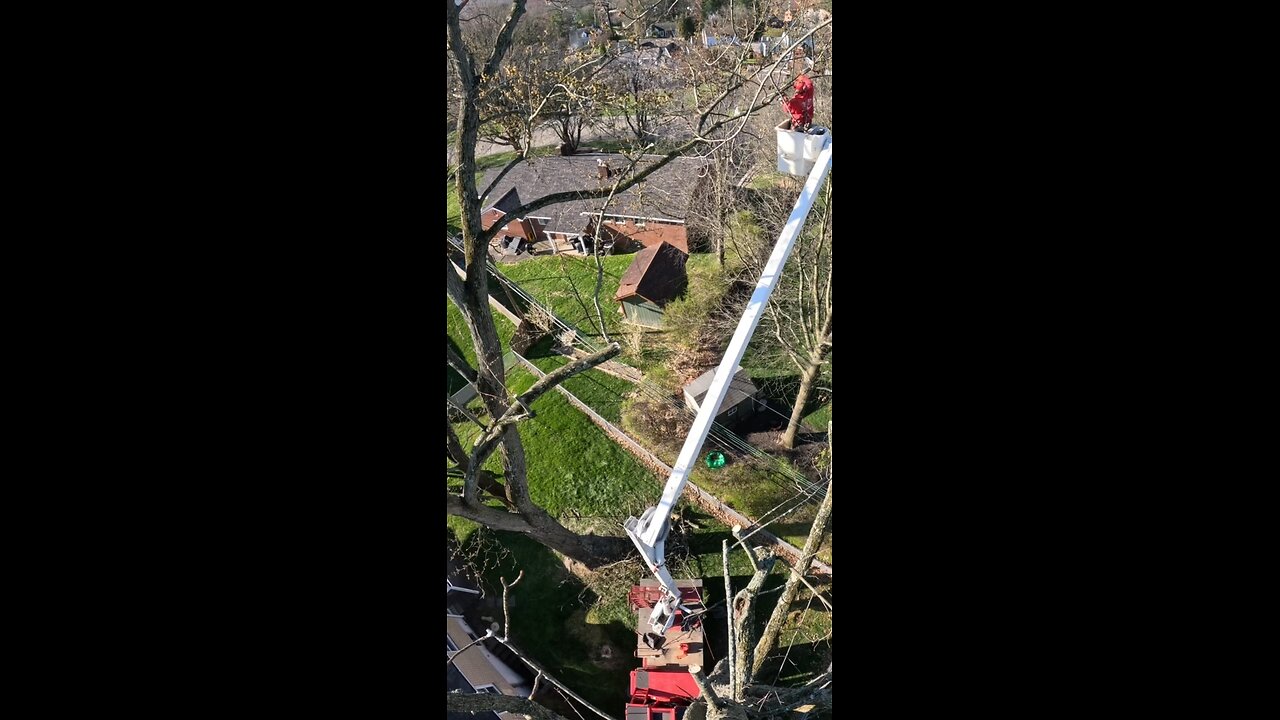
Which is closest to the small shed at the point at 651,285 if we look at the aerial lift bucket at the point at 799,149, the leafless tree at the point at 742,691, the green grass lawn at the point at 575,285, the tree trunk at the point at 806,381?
the green grass lawn at the point at 575,285

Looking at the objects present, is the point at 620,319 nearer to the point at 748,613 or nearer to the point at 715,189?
the point at 715,189

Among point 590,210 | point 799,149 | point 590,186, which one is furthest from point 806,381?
point 590,210

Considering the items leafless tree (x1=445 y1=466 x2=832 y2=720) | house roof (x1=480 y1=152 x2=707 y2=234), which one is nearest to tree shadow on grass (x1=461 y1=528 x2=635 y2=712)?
leafless tree (x1=445 y1=466 x2=832 y2=720)

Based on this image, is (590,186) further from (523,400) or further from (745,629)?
(745,629)

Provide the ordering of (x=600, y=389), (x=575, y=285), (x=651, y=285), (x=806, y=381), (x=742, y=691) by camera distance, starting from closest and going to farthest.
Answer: (x=742, y=691), (x=806, y=381), (x=600, y=389), (x=651, y=285), (x=575, y=285)

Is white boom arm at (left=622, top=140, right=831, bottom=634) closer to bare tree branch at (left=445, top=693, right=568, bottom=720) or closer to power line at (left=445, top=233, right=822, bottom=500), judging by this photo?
bare tree branch at (left=445, top=693, right=568, bottom=720)

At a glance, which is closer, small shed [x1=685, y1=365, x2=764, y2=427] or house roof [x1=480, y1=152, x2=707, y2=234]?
small shed [x1=685, y1=365, x2=764, y2=427]
